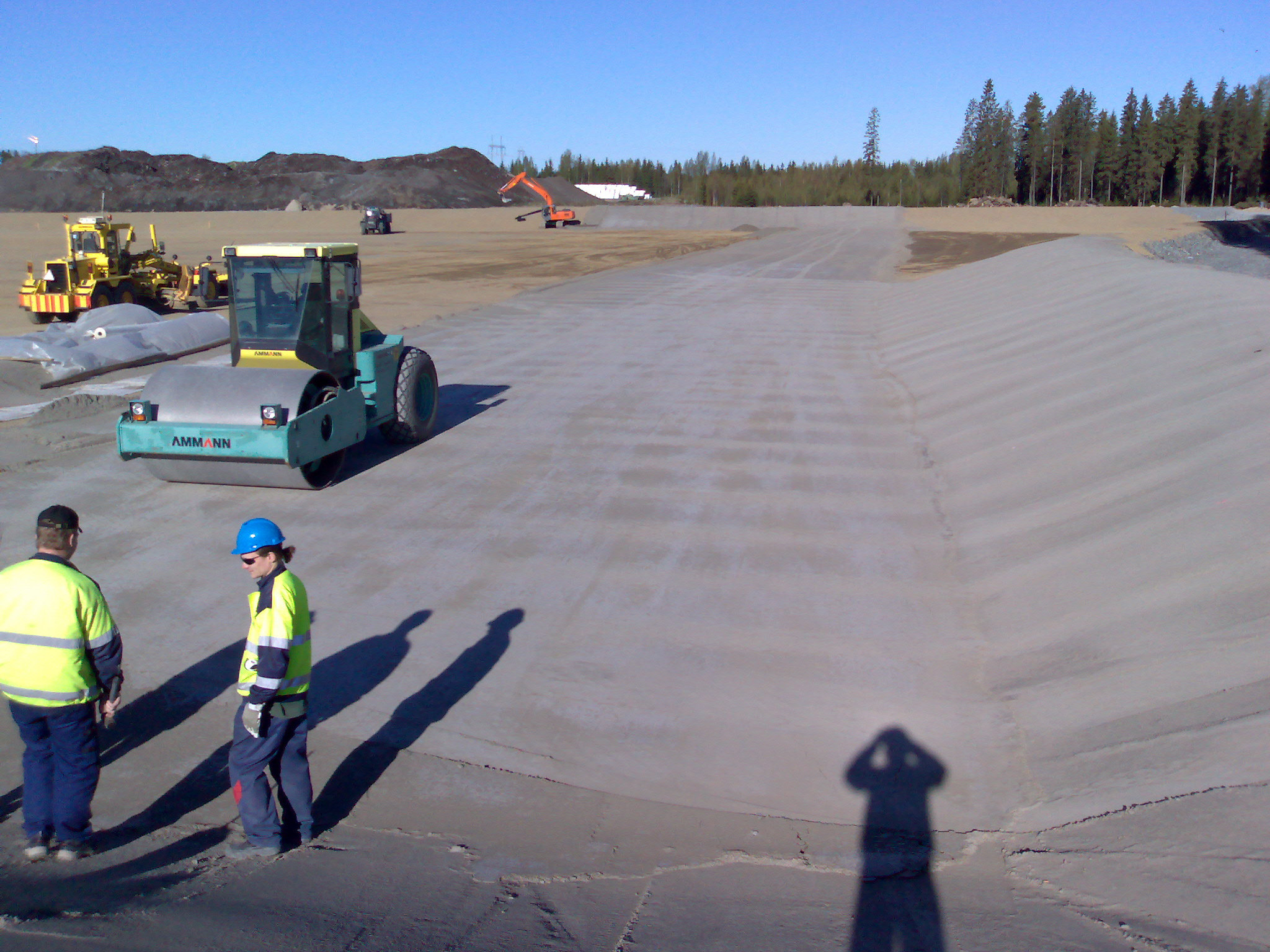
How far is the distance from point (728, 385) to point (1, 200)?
110 metres

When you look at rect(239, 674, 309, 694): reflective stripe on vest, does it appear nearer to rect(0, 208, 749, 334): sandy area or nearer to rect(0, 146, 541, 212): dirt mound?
rect(0, 208, 749, 334): sandy area

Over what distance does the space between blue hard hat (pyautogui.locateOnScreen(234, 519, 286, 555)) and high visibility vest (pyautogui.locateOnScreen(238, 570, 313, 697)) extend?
172mm

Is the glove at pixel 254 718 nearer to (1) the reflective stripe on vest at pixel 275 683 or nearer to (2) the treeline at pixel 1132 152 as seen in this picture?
(1) the reflective stripe on vest at pixel 275 683

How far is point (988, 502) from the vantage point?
9.69 m

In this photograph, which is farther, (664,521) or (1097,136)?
(1097,136)

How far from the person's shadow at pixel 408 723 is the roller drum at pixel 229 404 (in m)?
3.78

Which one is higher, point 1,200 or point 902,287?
point 1,200

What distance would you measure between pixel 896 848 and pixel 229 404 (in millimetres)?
7882

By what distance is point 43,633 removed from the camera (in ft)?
14.8

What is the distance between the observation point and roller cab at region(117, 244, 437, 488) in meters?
9.73

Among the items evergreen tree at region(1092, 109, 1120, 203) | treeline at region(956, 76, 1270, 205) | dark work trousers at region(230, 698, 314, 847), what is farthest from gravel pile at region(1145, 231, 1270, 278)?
evergreen tree at region(1092, 109, 1120, 203)

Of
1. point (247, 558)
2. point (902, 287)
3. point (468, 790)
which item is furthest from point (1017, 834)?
point (902, 287)

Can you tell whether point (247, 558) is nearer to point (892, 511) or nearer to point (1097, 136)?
point (892, 511)

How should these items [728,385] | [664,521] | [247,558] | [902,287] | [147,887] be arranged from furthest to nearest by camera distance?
[902,287] → [728,385] → [664,521] → [247,558] → [147,887]
